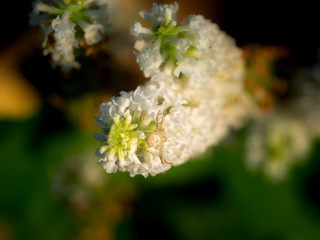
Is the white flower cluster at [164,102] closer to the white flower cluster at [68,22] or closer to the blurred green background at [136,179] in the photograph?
the white flower cluster at [68,22]

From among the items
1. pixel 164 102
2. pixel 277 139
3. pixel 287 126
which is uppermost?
pixel 287 126

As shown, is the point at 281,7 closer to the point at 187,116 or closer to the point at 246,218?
the point at 187,116

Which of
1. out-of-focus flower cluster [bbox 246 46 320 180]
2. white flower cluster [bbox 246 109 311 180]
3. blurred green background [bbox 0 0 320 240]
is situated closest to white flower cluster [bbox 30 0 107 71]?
blurred green background [bbox 0 0 320 240]

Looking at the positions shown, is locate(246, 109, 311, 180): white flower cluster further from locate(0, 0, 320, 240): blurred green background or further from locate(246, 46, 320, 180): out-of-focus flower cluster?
locate(0, 0, 320, 240): blurred green background

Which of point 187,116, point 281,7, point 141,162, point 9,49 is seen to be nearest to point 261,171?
point 281,7

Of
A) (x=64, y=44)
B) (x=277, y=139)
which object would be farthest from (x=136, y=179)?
(x=64, y=44)

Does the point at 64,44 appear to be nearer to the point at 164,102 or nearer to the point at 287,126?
the point at 164,102

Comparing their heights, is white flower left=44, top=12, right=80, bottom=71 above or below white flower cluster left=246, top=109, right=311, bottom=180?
below
